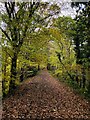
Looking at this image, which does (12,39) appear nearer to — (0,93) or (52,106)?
(0,93)

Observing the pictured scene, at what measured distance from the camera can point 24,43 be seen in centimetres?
712

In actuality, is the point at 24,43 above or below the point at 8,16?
below

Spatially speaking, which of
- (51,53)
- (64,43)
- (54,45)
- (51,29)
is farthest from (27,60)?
(51,53)

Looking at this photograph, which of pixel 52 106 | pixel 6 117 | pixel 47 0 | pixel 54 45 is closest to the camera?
pixel 6 117

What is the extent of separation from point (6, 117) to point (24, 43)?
9.57 feet

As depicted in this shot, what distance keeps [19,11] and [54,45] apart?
8.96 metres

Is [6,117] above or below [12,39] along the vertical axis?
below

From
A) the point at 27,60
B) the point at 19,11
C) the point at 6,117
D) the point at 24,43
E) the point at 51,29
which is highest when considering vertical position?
the point at 19,11

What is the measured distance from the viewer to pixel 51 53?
18281mm

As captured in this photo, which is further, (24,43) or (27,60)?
(27,60)

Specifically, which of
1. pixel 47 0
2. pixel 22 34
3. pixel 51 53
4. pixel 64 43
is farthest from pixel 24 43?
pixel 51 53

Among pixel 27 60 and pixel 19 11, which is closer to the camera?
pixel 19 11

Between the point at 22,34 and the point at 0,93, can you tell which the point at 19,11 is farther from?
the point at 0,93

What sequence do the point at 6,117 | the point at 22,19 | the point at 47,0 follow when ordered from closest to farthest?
the point at 6,117 < the point at 22,19 < the point at 47,0
